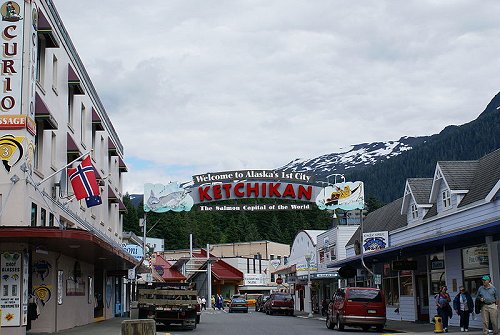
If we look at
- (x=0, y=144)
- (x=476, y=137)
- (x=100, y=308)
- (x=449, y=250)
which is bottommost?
(x=100, y=308)

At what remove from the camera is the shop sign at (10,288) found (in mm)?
22531

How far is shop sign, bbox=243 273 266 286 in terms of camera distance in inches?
3920

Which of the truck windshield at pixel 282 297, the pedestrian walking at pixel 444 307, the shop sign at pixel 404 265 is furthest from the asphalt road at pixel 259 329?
the truck windshield at pixel 282 297

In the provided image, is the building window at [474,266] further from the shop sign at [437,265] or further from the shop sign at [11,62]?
the shop sign at [11,62]

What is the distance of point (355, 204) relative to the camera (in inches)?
2124

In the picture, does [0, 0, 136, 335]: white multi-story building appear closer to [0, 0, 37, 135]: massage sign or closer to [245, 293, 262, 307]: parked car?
[0, 0, 37, 135]: massage sign

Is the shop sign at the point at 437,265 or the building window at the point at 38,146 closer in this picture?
the building window at the point at 38,146

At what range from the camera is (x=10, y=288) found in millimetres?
22797

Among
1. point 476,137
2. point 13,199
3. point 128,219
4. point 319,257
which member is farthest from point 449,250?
point 476,137

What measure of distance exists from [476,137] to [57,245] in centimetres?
14620

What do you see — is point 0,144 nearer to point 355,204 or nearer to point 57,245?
point 57,245

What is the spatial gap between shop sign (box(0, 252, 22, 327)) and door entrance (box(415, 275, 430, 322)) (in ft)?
63.7

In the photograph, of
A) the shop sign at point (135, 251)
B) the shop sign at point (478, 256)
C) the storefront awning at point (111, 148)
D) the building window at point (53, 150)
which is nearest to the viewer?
the shop sign at point (478, 256)

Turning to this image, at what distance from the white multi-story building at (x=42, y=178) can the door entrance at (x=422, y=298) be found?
45.6 ft
